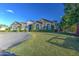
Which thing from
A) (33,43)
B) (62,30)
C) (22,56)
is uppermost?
(62,30)

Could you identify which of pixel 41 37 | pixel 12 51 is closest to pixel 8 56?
pixel 12 51

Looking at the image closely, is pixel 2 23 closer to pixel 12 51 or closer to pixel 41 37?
pixel 12 51

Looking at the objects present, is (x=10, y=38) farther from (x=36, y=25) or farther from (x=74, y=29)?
(x=74, y=29)

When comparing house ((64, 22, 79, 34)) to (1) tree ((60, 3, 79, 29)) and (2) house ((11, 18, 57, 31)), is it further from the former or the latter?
(2) house ((11, 18, 57, 31))

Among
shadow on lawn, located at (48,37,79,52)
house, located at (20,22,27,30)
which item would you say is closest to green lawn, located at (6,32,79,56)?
shadow on lawn, located at (48,37,79,52)

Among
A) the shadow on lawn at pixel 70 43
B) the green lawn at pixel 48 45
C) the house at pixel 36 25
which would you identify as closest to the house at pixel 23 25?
the house at pixel 36 25

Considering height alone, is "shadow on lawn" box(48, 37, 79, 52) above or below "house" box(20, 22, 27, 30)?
below

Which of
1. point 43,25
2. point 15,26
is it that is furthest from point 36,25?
point 15,26
